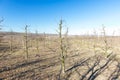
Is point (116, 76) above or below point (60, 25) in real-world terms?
below

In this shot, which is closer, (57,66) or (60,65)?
(57,66)

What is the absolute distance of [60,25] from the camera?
2764 centimetres

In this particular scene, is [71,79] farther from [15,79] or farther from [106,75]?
[15,79]

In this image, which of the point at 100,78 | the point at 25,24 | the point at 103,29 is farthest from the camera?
the point at 103,29

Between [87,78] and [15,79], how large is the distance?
507 inches

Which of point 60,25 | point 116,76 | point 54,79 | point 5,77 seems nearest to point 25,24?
point 60,25

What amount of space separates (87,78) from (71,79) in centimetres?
299

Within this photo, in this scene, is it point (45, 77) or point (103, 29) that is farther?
point (103, 29)

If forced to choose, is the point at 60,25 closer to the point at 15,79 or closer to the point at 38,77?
the point at 38,77

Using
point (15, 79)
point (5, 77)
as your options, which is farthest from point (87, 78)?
point (5, 77)

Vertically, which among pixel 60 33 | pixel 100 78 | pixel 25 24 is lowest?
pixel 100 78

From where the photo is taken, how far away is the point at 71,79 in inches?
942

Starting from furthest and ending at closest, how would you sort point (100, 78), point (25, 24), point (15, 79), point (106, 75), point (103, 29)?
point (103, 29) → point (25, 24) → point (106, 75) → point (100, 78) → point (15, 79)

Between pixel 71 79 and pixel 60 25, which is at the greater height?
pixel 60 25
